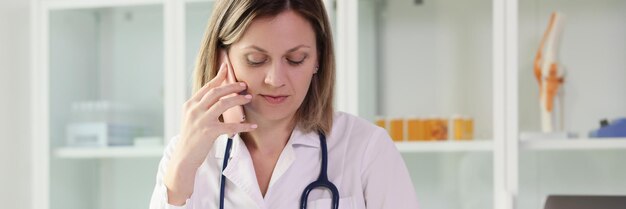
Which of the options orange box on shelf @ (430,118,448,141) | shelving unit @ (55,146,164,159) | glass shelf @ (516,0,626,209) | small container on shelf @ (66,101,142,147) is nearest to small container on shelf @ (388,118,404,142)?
orange box on shelf @ (430,118,448,141)

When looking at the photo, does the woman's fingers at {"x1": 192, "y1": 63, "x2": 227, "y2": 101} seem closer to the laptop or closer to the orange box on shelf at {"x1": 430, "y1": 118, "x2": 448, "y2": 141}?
the laptop

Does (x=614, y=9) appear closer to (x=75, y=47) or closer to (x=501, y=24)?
(x=501, y=24)

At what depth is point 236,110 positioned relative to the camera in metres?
1.77

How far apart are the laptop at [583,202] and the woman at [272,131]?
1.48 feet

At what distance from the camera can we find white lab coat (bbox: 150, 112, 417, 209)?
5.76ft

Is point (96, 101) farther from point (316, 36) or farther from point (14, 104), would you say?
point (316, 36)

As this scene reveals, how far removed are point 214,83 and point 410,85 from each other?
196 cm

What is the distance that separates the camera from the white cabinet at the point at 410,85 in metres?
3.44

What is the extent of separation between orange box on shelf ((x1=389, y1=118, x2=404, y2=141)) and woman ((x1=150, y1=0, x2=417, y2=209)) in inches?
67.1

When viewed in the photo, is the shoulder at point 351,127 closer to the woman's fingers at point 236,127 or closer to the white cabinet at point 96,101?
the woman's fingers at point 236,127

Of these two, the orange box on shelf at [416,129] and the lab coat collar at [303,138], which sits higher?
the lab coat collar at [303,138]

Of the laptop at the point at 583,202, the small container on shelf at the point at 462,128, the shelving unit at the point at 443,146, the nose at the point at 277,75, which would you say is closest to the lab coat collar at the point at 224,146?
the nose at the point at 277,75

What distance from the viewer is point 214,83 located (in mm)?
1733

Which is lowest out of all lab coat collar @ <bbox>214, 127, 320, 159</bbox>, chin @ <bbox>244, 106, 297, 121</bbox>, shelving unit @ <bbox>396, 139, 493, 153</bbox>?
shelving unit @ <bbox>396, 139, 493, 153</bbox>
